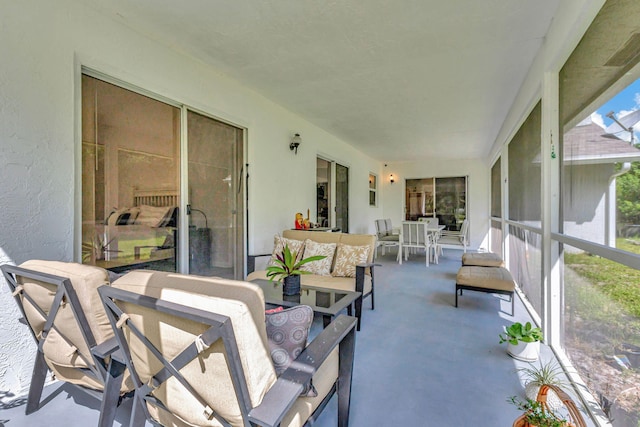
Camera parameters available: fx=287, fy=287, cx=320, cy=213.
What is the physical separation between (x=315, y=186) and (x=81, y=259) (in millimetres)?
3678

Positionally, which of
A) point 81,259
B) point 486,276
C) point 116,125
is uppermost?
point 116,125

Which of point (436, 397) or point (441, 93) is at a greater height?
point (441, 93)

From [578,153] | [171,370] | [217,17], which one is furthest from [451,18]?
[171,370]

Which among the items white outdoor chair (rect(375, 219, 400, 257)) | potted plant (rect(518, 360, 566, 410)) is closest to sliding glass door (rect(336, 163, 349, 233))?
white outdoor chair (rect(375, 219, 400, 257))

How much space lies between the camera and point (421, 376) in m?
1.98

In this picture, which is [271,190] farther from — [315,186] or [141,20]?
[141,20]

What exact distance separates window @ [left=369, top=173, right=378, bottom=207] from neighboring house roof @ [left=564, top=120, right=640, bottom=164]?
6.49 m

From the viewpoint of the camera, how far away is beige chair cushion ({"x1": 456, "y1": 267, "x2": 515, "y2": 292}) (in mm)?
2984

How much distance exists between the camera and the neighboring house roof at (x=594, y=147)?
1.35m

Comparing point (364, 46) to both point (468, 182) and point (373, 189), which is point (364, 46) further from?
point (468, 182)

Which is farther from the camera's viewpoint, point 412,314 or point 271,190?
point 271,190

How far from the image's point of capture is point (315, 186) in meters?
5.29

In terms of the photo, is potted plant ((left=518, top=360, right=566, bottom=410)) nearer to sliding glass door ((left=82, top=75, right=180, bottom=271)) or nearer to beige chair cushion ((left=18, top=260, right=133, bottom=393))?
beige chair cushion ((left=18, top=260, right=133, bottom=393))

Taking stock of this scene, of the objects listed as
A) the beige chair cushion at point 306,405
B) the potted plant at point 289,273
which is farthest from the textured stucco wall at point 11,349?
the potted plant at point 289,273
